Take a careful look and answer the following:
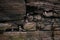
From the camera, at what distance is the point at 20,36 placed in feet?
6.70

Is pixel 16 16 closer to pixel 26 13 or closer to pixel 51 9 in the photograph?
pixel 26 13

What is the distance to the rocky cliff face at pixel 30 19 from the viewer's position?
2.03 m

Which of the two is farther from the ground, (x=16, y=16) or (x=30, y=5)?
(x=30, y=5)

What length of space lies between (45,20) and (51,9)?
18 centimetres

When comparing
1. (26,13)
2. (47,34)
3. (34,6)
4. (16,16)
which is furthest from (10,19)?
(47,34)

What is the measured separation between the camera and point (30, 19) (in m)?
2.08

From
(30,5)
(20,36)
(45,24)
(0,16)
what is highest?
(30,5)

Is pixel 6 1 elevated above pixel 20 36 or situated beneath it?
elevated above

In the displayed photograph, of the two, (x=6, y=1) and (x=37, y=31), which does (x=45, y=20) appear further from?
(x=6, y=1)

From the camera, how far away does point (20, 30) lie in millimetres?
2057

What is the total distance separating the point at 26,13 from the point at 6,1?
32 cm

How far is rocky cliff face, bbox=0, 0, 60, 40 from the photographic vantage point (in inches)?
79.7

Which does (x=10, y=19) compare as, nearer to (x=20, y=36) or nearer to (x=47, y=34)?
(x=20, y=36)

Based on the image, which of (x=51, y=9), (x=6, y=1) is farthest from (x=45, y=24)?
(x=6, y=1)
